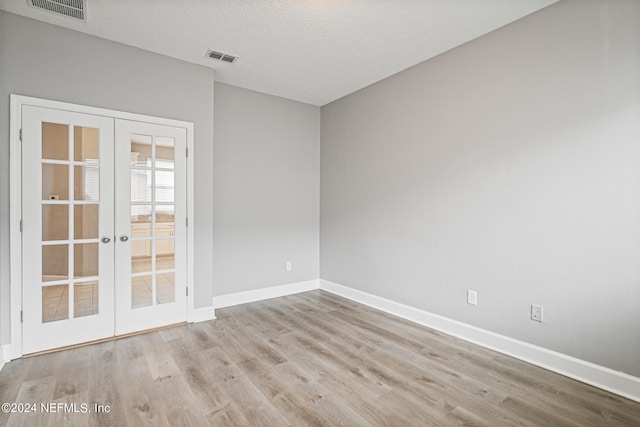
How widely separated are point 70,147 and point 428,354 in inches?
143

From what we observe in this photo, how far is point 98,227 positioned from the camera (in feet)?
9.61

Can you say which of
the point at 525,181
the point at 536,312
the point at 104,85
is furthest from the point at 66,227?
the point at 536,312

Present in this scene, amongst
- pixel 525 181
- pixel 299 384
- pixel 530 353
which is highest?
pixel 525 181

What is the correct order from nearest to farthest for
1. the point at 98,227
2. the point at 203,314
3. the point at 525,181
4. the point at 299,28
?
the point at 525,181 < the point at 299,28 < the point at 98,227 < the point at 203,314

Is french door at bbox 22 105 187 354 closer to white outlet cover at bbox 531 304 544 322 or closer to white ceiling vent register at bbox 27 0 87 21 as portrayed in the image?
white ceiling vent register at bbox 27 0 87 21

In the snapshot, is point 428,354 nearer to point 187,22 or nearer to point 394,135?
point 394,135

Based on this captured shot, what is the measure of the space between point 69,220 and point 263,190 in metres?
2.17

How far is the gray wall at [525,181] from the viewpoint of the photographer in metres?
A: 2.13

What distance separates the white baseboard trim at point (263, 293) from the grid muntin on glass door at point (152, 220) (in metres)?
0.76

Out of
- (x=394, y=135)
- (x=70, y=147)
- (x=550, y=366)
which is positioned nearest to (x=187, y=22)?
(x=70, y=147)

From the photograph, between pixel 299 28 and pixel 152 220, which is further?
pixel 152 220

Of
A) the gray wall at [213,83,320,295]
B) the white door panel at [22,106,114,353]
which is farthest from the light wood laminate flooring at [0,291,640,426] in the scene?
the gray wall at [213,83,320,295]

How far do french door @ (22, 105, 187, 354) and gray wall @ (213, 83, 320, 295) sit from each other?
70cm

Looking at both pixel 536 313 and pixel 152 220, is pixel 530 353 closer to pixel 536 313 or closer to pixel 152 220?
pixel 536 313
